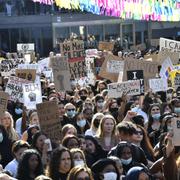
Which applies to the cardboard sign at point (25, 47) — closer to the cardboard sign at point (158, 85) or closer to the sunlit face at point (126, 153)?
the cardboard sign at point (158, 85)

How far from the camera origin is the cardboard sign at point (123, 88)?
1355 cm

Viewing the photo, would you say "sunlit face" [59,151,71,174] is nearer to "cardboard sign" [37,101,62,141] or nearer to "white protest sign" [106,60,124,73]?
"cardboard sign" [37,101,62,141]

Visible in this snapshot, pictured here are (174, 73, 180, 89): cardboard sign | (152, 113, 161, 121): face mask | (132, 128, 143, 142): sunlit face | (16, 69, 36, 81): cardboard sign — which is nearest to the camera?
(132, 128, 143, 142): sunlit face

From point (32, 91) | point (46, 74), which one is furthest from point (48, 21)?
point (32, 91)

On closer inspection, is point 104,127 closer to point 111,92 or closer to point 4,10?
point 111,92

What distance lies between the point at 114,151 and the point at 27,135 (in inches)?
73.5

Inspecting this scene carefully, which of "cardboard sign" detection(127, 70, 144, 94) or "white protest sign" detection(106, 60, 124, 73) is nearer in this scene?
"cardboard sign" detection(127, 70, 144, 94)

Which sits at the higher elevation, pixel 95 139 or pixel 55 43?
pixel 95 139

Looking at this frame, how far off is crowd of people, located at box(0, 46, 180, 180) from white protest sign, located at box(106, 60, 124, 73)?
3.95 meters

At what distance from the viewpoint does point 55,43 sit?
42281 millimetres

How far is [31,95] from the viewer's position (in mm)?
12781

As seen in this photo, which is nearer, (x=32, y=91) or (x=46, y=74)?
(x=32, y=91)

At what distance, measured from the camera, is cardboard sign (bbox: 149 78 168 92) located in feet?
47.7

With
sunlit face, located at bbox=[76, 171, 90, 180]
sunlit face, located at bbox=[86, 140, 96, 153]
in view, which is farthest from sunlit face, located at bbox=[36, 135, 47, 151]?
sunlit face, located at bbox=[76, 171, 90, 180]
